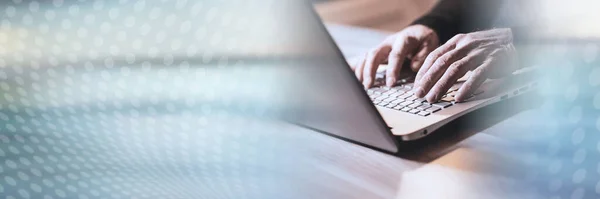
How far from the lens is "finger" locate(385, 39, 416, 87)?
25.2 inches

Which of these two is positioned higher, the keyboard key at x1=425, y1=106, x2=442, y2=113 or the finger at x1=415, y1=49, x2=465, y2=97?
the finger at x1=415, y1=49, x2=465, y2=97

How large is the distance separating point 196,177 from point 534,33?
1.03ft

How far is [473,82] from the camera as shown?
555 millimetres

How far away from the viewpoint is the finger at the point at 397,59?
0.64 m

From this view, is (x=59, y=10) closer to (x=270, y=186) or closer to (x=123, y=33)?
(x=123, y=33)

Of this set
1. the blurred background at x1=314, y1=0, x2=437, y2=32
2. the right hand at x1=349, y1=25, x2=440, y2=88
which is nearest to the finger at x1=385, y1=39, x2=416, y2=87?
the right hand at x1=349, y1=25, x2=440, y2=88

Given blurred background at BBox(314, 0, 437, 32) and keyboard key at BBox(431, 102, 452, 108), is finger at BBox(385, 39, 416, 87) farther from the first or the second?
blurred background at BBox(314, 0, 437, 32)

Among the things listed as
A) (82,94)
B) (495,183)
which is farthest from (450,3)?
(82,94)

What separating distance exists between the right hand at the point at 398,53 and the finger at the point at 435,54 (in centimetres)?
1

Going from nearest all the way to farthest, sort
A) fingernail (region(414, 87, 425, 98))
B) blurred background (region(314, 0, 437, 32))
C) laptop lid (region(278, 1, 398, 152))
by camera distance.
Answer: laptop lid (region(278, 1, 398, 152)), fingernail (region(414, 87, 425, 98)), blurred background (region(314, 0, 437, 32))

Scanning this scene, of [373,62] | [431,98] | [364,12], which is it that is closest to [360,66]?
[373,62]

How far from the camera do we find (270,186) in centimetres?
52

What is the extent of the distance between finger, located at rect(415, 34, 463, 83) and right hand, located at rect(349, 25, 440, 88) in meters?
0.01

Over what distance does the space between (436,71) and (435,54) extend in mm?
20
